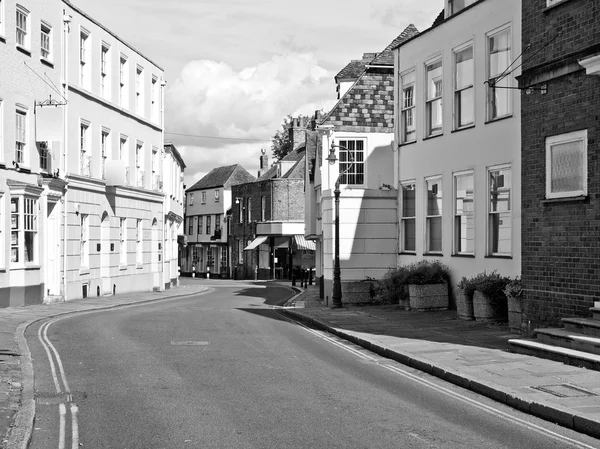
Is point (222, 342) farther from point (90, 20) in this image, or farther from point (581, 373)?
point (90, 20)

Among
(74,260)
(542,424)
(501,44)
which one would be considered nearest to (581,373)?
(542,424)

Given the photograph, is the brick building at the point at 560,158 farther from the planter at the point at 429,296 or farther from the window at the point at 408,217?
the window at the point at 408,217

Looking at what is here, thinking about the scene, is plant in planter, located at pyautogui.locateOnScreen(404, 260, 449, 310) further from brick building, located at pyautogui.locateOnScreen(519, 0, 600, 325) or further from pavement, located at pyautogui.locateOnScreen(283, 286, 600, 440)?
brick building, located at pyautogui.locateOnScreen(519, 0, 600, 325)

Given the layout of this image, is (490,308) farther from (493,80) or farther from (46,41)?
(46,41)

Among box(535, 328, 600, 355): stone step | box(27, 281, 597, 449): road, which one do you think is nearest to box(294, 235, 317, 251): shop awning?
box(27, 281, 597, 449): road

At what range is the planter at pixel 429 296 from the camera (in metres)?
22.0

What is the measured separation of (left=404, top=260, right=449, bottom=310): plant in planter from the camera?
2203 cm

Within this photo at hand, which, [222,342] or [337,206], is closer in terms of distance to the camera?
[222,342]

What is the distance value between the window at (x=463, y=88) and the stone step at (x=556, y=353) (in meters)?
9.06

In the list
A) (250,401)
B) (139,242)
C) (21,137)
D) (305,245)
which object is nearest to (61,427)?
(250,401)

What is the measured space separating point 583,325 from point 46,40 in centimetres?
2188

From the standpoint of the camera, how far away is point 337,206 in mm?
24641

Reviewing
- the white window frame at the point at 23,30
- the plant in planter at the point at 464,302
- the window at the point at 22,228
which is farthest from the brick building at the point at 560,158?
the white window frame at the point at 23,30

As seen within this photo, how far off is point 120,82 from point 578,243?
26.4 m
